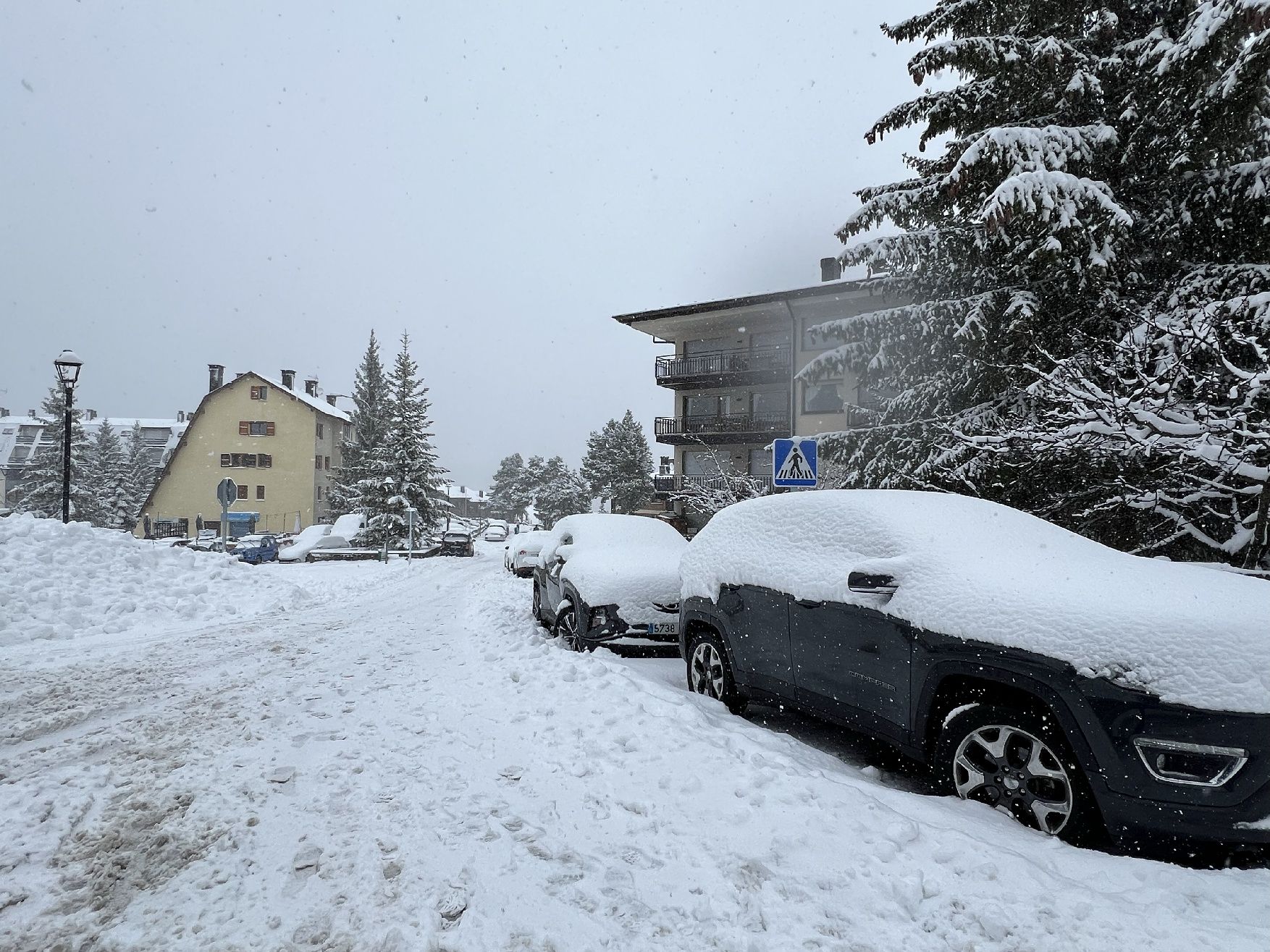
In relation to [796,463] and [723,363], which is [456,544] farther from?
[796,463]

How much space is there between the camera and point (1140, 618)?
2.99m

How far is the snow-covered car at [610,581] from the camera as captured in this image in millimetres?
7441

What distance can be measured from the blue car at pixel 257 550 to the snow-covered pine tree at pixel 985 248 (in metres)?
27.3

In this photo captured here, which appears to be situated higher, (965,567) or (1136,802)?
(965,567)

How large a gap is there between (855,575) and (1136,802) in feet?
5.14

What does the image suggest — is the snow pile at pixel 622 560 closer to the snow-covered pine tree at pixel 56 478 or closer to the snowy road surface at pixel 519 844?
the snowy road surface at pixel 519 844

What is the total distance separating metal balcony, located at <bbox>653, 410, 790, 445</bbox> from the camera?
29.5 m

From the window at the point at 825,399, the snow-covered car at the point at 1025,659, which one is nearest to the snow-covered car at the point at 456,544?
the window at the point at 825,399

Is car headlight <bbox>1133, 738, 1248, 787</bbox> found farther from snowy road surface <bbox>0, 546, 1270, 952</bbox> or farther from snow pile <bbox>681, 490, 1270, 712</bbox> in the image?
snowy road surface <bbox>0, 546, 1270, 952</bbox>

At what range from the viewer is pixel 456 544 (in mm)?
37625

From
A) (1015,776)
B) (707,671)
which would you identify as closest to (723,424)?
(707,671)

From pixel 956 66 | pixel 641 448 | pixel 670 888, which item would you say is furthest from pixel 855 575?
pixel 641 448

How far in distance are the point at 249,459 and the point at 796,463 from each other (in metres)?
51.8

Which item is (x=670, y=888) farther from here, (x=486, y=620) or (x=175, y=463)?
(x=175, y=463)
